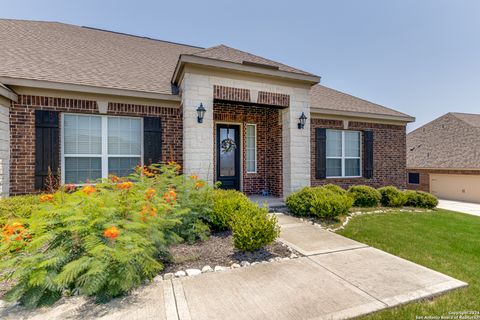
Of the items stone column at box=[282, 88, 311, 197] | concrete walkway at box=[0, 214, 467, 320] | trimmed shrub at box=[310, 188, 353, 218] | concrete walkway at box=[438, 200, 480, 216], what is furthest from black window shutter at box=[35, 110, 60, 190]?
concrete walkway at box=[438, 200, 480, 216]

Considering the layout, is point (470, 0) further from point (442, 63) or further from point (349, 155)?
point (442, 63)

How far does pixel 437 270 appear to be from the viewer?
3537 mm

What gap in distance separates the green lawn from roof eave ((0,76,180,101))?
20.1ft

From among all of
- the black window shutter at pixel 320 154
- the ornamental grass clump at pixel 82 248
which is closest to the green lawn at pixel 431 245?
the black window shutter at pixel 320 154

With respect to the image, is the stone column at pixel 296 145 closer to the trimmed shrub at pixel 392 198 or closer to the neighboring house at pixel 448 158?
the trimmed shrub at pixel 392 198

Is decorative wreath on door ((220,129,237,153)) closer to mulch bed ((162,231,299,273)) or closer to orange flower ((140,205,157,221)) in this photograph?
mulch bed ((162,231,299,273))

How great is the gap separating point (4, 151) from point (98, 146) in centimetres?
191

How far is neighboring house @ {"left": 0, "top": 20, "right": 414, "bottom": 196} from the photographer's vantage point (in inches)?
234

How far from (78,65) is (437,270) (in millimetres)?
9884

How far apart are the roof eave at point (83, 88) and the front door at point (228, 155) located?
2.16m

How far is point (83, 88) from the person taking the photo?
610 centimetres

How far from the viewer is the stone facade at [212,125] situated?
6281mm

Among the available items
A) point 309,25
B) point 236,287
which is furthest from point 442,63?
point 236,287

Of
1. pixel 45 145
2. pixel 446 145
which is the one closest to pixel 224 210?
pixel 45 145
